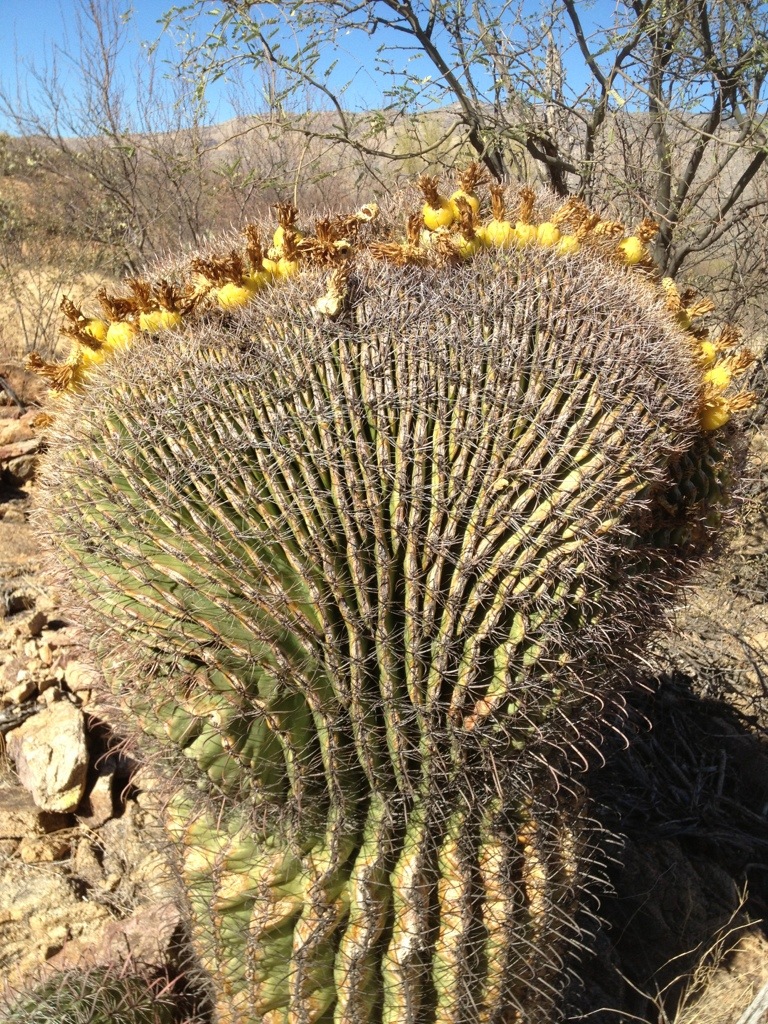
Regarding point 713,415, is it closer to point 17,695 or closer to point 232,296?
A: point 232,296

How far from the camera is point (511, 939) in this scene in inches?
78.9

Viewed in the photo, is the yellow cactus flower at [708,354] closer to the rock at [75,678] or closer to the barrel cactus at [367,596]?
the barrel cactus at [367,596]

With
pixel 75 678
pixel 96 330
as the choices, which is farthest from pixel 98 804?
pixel 96 330

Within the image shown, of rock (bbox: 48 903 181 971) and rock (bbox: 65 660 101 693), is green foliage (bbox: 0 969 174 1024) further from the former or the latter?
rock (bbox: 65 660 101 693)

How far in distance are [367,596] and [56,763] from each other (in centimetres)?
198

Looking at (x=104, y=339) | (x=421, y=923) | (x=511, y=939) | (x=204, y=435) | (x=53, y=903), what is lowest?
(x=53, y=903)

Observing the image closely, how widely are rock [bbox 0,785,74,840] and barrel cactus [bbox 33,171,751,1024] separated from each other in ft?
4.46

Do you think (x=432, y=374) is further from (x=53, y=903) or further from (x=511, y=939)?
(x=53, y=903)

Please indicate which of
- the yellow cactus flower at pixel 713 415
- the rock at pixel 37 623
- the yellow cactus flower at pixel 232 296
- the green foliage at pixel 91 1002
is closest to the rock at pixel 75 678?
the rock at pixel 37 623

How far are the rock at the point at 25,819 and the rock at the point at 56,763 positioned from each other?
46mm

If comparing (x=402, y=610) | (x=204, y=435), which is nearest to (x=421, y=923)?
(x=402, y=610)

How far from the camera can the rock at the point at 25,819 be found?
313 cm

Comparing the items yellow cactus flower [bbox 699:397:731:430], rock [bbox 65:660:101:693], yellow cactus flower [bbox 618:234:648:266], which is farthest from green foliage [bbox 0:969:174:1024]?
yellow cactus flower [bbox 618:234:648:266]

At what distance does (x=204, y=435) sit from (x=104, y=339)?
0.58 m
